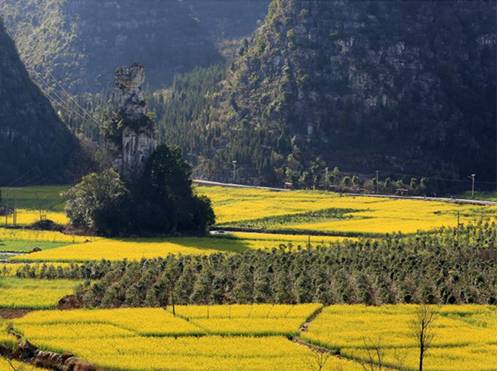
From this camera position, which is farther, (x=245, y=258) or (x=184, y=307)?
(x=245, y=258)

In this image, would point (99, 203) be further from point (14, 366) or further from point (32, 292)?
point (14, 366)

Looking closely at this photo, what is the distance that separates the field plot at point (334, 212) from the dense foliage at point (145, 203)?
250 inches

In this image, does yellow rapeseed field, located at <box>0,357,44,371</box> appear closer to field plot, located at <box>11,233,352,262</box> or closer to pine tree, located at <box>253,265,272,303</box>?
pine tree, located at <box>253,265,272,303</box>

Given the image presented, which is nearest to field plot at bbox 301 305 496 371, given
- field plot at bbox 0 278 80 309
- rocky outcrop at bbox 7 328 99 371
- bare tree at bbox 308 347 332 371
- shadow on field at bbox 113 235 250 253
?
bare tree at bbox 308 347 332 371

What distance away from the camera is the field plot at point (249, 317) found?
60.5 m

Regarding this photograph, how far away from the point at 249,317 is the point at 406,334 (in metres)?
10.4

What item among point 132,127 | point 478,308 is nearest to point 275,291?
point 478,308

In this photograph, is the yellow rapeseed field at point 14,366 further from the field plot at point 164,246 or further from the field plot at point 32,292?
the field plot at point 164,246

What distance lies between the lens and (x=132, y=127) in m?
136

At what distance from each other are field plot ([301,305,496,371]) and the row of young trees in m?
4.40

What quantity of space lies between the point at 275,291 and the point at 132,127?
66.2m

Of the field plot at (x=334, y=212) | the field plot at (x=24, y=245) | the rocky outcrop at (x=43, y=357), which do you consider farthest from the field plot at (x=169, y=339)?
the field plot at (x=334, y=212)

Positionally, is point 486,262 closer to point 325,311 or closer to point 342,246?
point 342,246

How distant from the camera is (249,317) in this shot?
213ft
